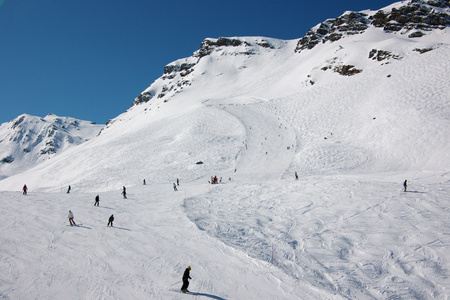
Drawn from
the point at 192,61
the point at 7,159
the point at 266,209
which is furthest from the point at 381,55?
the point at 7,159

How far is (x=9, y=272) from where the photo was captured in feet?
33.5

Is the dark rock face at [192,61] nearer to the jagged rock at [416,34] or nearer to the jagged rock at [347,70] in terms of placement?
the jagged rock at [416,34]

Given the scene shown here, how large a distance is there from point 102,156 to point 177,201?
107 feet

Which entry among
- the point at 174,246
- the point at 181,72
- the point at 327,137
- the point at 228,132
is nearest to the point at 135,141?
the point at 228,132

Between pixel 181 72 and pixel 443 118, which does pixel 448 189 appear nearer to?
pixel 443 118

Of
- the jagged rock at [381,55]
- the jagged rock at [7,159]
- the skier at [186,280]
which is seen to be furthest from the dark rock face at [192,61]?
the skier at [186,280]

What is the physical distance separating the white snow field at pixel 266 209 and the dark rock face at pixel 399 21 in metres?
47.8

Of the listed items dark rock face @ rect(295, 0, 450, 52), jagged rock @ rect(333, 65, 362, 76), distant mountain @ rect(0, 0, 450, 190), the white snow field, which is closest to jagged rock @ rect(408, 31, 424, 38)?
dark rock face @ rect(295, 0, 450, 52)

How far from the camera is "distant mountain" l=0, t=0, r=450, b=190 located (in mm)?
32281

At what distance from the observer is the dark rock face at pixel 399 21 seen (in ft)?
269

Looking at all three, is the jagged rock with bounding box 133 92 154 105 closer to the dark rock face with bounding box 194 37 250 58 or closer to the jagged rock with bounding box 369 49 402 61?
the dark rock face with bounding box 194 37 250 58

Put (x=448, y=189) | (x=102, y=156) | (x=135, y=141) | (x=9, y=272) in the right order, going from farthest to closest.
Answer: (x=135, y=141)
(x=102, y=156)
(x=448, y=189)
(x=9, y=272)

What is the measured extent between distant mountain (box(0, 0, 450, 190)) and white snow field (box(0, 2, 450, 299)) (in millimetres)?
316

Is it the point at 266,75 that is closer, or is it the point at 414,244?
the point at 414,244
